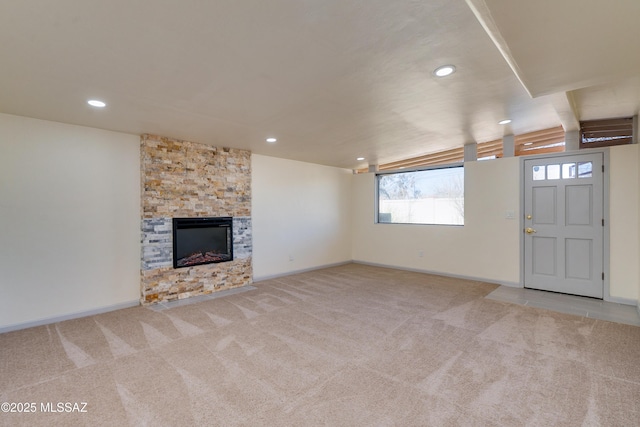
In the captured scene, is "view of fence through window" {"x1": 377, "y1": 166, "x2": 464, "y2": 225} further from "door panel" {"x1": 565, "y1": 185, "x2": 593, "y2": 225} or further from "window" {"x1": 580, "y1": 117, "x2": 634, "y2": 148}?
"window" {"x1": 580, "y1": 117, "x2": 634, "y2": 148}

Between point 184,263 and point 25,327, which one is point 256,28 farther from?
point 25,327

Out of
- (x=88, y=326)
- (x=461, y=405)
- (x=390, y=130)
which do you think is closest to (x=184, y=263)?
(x=88, y=326)

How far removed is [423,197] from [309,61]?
4762mm

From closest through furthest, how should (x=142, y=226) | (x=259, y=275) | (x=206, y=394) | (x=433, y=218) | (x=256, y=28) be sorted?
(x=256, y=28) < (x=206, y=394) < (x=142, y=226) < (x=259, y=275) < (x=433, y=218)

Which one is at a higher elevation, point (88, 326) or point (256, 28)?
point (256, 28)

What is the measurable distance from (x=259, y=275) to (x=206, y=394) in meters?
3.50

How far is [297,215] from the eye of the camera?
20.5 feet

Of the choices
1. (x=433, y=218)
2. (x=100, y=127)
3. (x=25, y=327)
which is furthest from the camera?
(x=433, y=218)

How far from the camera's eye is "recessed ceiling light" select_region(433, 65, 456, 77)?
2.37 m

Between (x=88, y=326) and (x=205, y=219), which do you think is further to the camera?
(x=205, y=219)

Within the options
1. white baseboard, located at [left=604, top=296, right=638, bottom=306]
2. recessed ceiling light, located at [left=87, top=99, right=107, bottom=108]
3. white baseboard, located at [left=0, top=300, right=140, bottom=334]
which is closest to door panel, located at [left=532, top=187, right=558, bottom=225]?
white baseboard, located at [left=604, top=296, right=638, bottom=306]

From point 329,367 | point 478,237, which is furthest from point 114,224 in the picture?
point 478,237

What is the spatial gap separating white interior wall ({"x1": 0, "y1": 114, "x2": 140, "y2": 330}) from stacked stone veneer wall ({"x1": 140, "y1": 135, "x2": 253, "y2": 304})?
0.20 metres

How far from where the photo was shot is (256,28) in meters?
1.82
